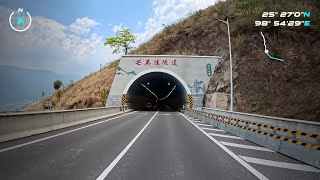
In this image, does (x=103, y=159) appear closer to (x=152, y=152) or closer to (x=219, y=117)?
(x=152, y=152)

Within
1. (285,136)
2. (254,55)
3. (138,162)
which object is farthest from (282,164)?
(254,55)

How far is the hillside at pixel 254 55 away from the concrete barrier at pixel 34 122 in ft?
53.6

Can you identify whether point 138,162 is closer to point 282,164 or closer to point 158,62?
point 282,164

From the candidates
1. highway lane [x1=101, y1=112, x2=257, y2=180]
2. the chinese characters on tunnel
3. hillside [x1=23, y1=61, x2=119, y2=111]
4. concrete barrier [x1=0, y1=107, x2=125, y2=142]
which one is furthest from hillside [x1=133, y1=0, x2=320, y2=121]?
concrete barrier [x1=0, y1=107, x2=125, y2=142]

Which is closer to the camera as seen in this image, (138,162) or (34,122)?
(138,162)

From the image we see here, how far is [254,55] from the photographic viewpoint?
40.6 metres

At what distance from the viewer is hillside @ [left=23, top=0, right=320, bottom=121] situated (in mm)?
31817

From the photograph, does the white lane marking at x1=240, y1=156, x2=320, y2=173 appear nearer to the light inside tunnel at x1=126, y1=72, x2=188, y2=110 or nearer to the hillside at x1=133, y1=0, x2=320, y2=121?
the hillside at x1=133, y1=0, x2=320, y2=121

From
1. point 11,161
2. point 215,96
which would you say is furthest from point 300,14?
point 11,161

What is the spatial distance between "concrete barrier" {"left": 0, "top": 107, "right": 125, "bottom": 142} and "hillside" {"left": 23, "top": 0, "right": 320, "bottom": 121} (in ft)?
53.6

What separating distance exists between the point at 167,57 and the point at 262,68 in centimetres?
1350

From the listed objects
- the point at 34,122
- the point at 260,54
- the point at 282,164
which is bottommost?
the point at 282,164

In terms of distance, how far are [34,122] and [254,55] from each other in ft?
110

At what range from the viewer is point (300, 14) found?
4625 cm
